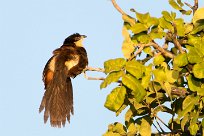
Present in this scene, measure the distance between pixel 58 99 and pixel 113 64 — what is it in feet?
14.0

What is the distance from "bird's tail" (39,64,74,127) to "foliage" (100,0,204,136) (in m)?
2.78

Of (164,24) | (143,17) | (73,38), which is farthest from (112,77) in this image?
(73,38)

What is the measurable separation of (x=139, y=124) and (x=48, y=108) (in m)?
3.23

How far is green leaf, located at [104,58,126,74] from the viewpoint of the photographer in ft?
12.6

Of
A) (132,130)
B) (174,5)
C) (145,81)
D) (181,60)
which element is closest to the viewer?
(145,81)

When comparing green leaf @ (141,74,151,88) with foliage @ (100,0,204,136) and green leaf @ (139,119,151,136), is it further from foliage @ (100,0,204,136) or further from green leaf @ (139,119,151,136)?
green leaf @ (139,119,151,136)

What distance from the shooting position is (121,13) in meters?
4.62

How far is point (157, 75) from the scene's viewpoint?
4137 mm

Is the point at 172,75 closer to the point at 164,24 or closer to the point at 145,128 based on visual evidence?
the point at 164,24

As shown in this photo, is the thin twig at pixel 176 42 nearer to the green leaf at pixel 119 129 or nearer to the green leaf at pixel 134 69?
the green leaf at pixel 134 69

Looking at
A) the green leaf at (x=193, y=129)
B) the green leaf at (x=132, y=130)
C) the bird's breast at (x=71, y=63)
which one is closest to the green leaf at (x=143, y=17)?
the green leaf at (x=193, y=129)

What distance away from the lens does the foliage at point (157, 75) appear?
12.8 feet

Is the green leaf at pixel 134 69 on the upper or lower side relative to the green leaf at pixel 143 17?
lower

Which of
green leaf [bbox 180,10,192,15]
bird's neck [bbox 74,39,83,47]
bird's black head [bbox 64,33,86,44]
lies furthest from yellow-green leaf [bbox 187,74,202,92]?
bird's black head [bbox 64,33,86,44]
